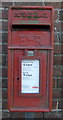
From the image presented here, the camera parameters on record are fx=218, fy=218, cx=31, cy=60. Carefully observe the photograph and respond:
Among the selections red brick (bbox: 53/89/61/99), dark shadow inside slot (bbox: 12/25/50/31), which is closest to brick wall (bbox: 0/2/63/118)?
red brick (bbox: 53/89/61/99)

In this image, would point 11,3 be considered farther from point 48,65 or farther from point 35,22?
point 48,65

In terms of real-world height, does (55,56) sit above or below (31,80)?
above

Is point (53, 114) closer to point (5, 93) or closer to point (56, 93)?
point (56, 93)

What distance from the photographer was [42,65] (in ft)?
5.40

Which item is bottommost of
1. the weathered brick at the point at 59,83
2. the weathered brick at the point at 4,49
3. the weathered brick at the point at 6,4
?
the weathered brick at the point at 59,83

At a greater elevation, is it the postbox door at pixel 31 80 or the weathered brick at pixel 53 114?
the postbox door at pixel 31 80

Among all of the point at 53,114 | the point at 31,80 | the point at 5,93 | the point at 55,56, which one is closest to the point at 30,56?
the point at 31,80

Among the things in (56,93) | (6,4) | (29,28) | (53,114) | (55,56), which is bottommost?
(53,114)

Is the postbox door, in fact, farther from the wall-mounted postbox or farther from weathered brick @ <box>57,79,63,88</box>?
weathered brick @ <box>57,79,63,88</box>

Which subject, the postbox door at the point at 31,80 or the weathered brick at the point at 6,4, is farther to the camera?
the weathered brick at the point at 6,4

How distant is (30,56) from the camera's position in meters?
1.63

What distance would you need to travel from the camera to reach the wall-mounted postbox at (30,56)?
63.9 inches

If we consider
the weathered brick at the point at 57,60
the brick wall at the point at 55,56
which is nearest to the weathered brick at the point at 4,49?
the brick wall at the point at 55,56

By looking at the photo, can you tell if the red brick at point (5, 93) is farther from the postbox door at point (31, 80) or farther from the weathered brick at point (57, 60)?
the weathered brick at point (57, 60)
